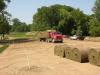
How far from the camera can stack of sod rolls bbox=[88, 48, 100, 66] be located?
1155cm

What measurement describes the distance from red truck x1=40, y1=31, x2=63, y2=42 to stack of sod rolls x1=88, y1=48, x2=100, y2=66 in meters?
23.9

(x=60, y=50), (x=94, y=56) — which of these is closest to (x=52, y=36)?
(x=60, y=50)

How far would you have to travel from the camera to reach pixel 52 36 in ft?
122

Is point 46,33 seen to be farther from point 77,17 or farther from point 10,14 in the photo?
point 77,17

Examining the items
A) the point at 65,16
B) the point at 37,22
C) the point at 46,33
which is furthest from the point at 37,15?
the point at 46,33

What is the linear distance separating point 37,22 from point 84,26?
2434 cm

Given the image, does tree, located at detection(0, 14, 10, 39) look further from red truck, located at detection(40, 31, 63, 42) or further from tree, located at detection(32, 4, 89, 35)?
tree, located at detection(32, 4, 89, 35)

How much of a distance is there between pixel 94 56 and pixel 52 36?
83.7 feet

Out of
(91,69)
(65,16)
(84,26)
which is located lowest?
(91,69)

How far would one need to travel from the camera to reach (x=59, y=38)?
3653 cm

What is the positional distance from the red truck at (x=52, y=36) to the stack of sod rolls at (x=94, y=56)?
2388 cm

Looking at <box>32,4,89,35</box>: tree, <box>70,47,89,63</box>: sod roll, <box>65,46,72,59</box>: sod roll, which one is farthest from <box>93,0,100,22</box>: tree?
<box>70,47,89,63</box>: sod roll

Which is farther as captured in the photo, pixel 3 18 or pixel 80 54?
pixel 3 18

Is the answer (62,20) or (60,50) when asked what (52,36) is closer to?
(60,50)
